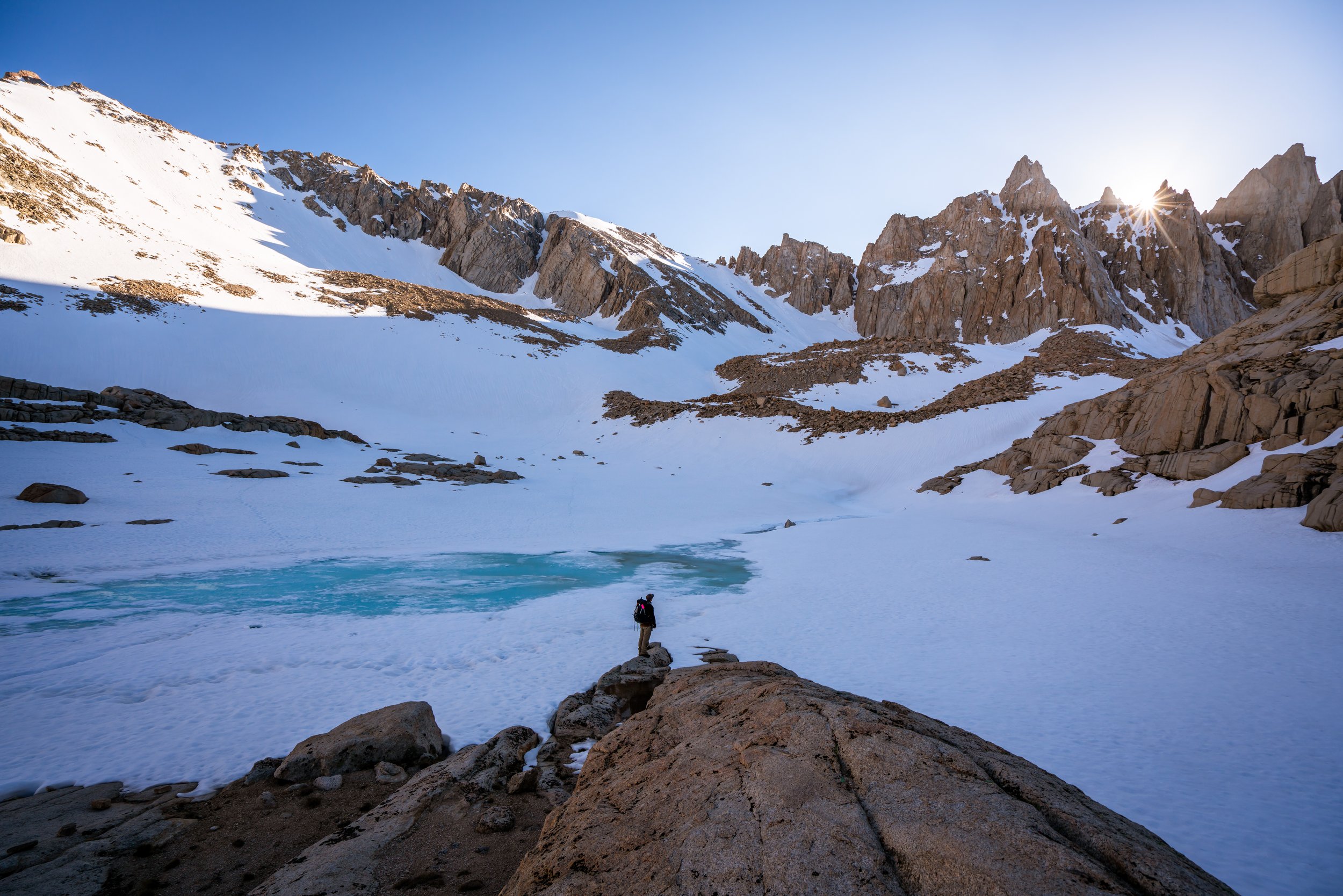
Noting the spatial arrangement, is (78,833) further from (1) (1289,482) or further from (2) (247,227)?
(2) (247,227)

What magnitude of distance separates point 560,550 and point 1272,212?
11059 centimetres

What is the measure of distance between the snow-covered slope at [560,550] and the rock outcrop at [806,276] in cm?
5851

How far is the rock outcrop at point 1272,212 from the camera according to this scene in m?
70.6

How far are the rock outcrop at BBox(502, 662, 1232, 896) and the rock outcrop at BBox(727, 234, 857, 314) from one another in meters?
110

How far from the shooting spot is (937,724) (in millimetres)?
3996

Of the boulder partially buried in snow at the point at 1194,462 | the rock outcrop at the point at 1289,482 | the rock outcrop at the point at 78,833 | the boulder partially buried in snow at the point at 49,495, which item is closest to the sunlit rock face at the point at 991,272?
the boulder partially buried in snow at the point at 1194,462

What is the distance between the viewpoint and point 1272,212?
73062mm

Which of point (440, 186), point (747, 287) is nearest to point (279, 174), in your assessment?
point (440, 186)

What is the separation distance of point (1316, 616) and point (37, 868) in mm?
15956

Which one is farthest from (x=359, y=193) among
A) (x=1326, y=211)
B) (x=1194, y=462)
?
(x=1326, y=211)

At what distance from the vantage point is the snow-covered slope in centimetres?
594

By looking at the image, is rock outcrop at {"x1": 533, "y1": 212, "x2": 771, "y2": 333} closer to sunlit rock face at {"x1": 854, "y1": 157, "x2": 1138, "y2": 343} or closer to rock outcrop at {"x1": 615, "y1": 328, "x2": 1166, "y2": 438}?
rock outcrop at {"x1": 615, "y1": 328, "x2": 1166, "y2": 438}

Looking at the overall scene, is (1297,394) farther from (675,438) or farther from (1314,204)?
(1314,204)

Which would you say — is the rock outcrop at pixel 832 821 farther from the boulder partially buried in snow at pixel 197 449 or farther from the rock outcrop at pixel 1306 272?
the boulder partially buried in snow at pixel 197 449
